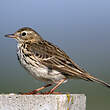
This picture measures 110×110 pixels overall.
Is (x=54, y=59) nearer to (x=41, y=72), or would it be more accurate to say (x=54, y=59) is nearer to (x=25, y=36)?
(x=41, y=72)

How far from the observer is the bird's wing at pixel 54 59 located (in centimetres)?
Result: 780

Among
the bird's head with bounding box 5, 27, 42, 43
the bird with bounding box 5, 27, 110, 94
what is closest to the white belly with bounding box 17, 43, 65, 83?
the bird with bounding box 5, 27, 110, 94

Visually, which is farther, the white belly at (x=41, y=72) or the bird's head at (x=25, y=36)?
the bird's head at (x=25, y=36)

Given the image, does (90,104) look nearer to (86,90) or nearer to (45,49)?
(86,90)

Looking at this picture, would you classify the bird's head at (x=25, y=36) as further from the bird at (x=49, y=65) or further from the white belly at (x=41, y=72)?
the white belly at (x=41, y=72)

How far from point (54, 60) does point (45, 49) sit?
38 cm

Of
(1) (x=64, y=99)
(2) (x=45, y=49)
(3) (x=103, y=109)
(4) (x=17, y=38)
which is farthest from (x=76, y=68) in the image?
→ (3) (x=103, y=109)

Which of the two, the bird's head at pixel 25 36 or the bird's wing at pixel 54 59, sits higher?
the bird's head at pixel 25 36

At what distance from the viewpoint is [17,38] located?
352 inches

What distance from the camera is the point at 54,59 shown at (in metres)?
8.07

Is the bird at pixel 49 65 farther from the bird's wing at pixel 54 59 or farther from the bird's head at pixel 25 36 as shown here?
the bird's head at pixel 25 36

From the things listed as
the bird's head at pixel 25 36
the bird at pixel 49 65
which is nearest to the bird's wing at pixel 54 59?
the bird at pixel 49 65

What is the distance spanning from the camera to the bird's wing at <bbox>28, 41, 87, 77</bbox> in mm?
7801

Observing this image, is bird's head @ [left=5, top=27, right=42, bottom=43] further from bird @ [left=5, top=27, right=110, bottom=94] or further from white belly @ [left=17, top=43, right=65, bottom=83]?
white belly @ [left=17, top=43, right=65, bottom=83]
